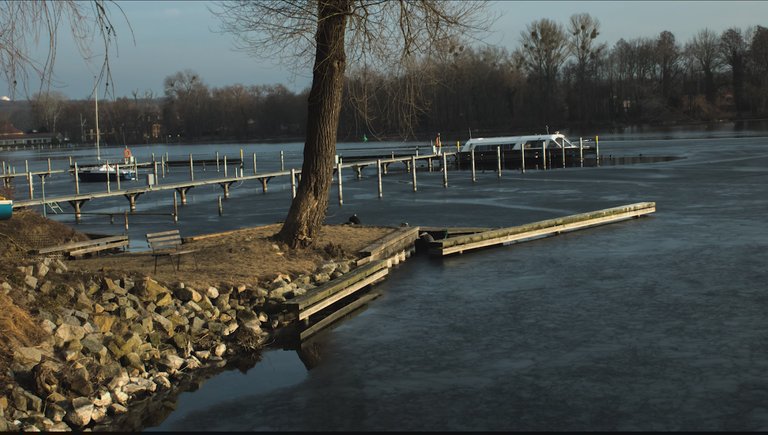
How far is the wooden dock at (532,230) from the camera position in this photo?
21.2m

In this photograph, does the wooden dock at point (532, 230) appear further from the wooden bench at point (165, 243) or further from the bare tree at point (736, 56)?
the bare tree at point (736, 56)

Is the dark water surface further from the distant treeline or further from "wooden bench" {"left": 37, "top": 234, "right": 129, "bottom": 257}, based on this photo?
the distant treeline

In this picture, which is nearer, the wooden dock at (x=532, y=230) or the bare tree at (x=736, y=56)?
the wooden dock at (x=532, y=230)

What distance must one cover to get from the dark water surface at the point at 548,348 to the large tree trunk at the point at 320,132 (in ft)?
7.06

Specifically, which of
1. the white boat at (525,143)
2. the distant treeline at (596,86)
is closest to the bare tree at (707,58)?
the distant treeline at (596,86)

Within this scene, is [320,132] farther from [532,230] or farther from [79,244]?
[532,230]

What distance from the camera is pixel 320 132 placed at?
739 inches

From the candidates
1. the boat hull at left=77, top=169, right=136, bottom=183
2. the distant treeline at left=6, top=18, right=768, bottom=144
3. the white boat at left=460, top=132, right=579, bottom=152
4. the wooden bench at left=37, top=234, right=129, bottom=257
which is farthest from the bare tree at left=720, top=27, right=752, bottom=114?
the wooden bench at left=37, top=234, right=129, bottom=257

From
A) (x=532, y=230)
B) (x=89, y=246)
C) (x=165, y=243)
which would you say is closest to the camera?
(x=165, y=243)

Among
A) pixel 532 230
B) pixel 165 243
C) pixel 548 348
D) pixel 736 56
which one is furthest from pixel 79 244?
pixel 736 56

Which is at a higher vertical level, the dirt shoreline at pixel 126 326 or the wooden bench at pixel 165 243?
the wooden bench at pixel 165 243

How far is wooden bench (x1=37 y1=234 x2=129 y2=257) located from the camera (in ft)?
66.2

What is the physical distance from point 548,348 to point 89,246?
514 inches

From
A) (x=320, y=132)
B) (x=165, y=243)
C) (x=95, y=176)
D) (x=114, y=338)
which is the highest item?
(x=320, y=132)
